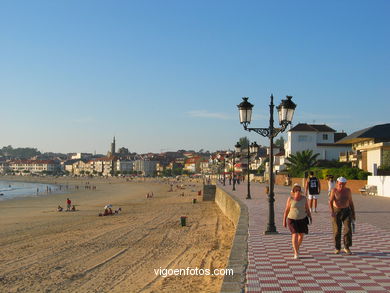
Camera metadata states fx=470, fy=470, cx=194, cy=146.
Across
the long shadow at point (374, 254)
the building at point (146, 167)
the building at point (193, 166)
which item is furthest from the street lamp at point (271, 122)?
the building at point (146, 167)

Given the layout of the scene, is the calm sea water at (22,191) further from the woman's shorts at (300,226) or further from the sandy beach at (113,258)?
the woman's shorts at (300,226)

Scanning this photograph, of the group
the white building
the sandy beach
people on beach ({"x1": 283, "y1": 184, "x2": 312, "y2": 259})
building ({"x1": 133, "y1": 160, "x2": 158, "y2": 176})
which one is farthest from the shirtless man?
the white building

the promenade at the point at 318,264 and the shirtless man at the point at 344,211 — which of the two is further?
the shirtless man at the point at 344,211

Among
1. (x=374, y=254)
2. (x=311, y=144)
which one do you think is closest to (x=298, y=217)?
(x=374, y=254)

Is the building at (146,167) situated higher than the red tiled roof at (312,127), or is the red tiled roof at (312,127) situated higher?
the red tiled roof at (312,127)

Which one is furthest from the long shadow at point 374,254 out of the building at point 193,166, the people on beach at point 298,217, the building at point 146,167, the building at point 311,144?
the building at point 146,167

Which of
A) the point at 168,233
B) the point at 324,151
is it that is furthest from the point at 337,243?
the point at 324,151

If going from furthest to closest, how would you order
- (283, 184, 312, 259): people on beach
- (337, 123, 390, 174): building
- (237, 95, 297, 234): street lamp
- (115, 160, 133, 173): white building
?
(115, 160, 133, 173): white building, (337, 123, 390, 174): building, (237, 95, 297, 234): street lamp, (283, 184, 312, 259): people on beach

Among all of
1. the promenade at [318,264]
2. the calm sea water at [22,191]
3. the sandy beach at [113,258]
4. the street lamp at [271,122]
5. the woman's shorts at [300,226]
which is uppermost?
the street lamp at [271,122]

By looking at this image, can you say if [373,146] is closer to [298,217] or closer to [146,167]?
[298,217]

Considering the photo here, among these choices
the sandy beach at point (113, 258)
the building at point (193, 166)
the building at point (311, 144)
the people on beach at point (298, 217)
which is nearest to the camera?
the people on beach at point (298, 217)

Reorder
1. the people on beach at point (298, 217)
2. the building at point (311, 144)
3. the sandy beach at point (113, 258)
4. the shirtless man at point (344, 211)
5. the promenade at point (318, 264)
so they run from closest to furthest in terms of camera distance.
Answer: the promenade at point (318, 264) < the people on beach at point (298, 217) < the shirtless man at point (344, 211) < the sandy beach at point (113, 258) < the building at point (311, 144)

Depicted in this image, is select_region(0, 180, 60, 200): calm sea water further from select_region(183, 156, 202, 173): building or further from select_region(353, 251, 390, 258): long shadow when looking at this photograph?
select_region(183, 156, 202, 173): building

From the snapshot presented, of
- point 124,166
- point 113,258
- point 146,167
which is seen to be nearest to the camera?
point 113,258
